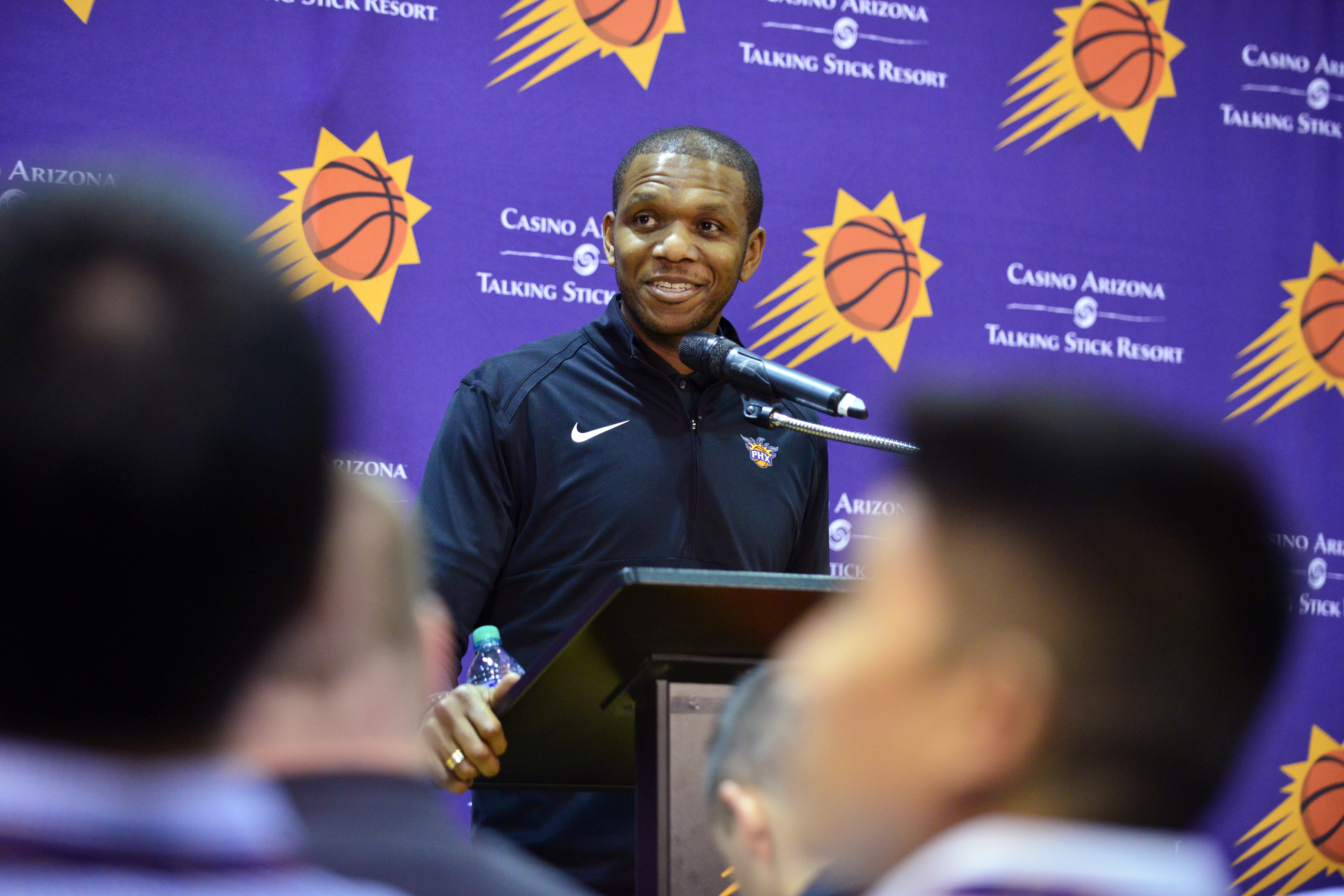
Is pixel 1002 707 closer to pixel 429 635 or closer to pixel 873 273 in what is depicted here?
pixel 429 635

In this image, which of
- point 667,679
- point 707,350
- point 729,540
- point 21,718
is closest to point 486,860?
point 21,718

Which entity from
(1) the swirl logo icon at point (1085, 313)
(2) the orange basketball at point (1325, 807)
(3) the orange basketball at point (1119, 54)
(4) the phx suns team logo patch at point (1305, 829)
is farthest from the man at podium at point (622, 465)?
(2) the orange basketball at point (1325, 807)

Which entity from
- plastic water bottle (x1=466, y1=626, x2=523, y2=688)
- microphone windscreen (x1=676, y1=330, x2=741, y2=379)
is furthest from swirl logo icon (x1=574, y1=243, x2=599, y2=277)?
plastic water bottle (x1=466, y1=626, x2=523, y2=688)

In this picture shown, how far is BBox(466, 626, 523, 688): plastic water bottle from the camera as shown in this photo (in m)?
1.87

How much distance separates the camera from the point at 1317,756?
3.67m

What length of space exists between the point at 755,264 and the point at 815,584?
5.23 feet

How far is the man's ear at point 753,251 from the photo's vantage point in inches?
103

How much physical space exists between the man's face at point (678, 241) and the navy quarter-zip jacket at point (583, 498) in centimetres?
9

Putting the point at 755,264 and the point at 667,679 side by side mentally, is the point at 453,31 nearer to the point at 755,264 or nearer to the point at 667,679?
the point at 755,264

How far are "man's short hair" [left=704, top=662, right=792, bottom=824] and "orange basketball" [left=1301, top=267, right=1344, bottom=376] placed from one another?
382 cm

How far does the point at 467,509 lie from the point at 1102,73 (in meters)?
2.79

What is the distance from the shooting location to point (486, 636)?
187 centimetres

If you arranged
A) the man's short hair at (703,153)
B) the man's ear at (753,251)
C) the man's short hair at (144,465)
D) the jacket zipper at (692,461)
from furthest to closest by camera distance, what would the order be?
1. the man's ear at (753,251)
2. the man's short hair at (703,153)
3. the jacket zipper at (692,461)
4. the man's short hair at (144,465)

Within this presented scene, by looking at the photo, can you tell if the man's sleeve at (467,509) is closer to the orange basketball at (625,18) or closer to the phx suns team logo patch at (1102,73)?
the orange basketball at (625,18)
